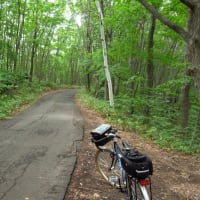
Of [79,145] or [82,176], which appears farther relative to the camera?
[79,145]

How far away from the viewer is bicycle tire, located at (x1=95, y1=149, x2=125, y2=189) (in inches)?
164

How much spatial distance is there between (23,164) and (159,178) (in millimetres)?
2907

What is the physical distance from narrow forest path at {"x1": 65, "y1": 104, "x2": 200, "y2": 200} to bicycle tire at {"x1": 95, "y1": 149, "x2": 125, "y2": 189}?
4.5 inches

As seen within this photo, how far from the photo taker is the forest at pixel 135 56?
7.90 meters

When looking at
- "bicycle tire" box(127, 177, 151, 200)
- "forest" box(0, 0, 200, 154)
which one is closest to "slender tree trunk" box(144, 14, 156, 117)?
"forest" box(0, 0, 200, 154)

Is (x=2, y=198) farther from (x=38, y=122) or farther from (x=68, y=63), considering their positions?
(x=68, y=63)

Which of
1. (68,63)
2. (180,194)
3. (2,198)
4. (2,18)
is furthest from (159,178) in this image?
(68,63)

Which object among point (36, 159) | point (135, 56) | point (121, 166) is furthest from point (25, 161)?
point (135, 56)

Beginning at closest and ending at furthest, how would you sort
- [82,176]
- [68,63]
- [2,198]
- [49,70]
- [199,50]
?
[2,198]
[82,176]
[199,50]
[49,70]
[68,63]

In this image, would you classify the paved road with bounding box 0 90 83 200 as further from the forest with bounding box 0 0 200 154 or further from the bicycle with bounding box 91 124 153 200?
the forest with bounding box 0 0 200 154

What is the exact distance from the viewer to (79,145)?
680cm

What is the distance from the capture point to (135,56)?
13.0m

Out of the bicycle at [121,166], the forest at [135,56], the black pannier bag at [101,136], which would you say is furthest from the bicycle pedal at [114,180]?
the forest at [135,56]

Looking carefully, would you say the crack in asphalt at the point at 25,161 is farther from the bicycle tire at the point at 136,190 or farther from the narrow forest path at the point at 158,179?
the bicycle tire at the point at 136,190
